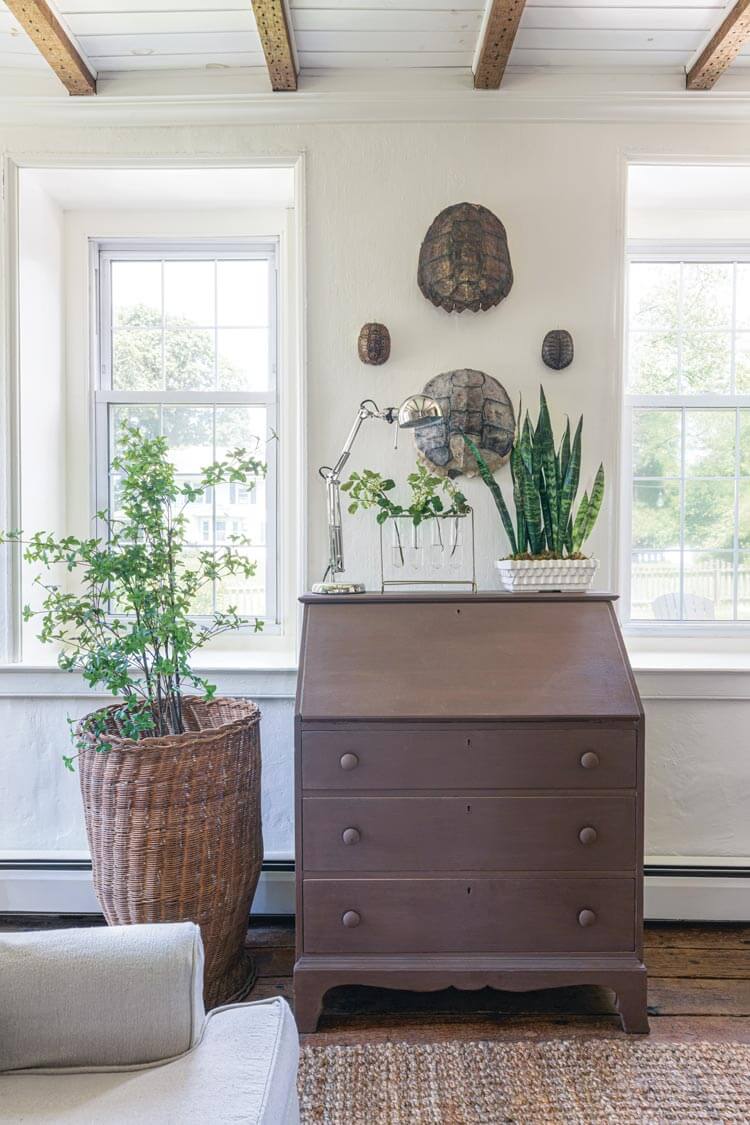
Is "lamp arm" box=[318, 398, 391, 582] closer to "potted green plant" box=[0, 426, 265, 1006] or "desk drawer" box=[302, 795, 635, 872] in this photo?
"potted green plant" box=[0, 426, 265, 1006]

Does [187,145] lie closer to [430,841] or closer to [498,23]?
[498,23]

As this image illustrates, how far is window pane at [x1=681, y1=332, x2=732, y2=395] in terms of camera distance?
10.1 ft

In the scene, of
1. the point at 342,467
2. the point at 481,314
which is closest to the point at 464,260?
the point at 481,314

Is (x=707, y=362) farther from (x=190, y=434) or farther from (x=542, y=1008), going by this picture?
(x=542, y=1008)

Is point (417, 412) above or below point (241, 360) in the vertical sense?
below

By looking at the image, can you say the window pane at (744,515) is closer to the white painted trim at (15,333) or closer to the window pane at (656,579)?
the window pane at (656,579)

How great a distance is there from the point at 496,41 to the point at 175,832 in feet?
7.98

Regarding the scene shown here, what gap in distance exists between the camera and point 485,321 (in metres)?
→ 2.66

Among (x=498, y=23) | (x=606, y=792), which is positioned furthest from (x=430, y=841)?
(x=498, y=23)

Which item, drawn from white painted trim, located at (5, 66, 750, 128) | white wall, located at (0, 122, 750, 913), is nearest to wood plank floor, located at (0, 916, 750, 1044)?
white wall, located at (0, 122, 750, 913)

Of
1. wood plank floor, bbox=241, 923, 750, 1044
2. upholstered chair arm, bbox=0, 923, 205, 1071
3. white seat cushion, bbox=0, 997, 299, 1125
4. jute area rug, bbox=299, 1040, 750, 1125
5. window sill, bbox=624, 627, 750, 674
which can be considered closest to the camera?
white seat cushion, bbox=0, 997, 299, 1125

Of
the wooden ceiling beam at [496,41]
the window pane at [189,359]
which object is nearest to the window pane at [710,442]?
the wooden ceiling beam at [496,41]

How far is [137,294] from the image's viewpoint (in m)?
3.07

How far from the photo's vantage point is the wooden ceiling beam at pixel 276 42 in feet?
7.05
